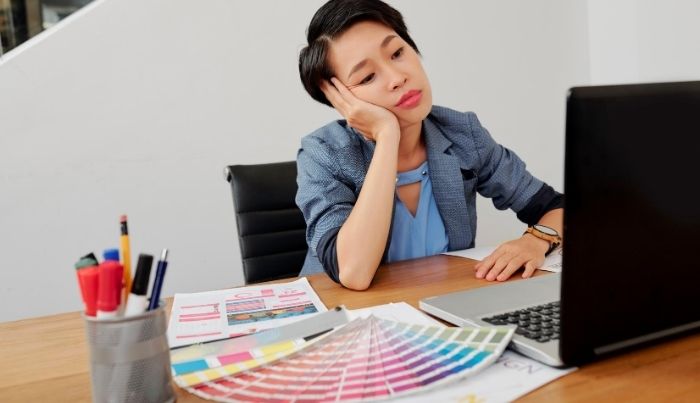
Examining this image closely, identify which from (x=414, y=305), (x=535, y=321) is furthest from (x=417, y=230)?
(x=535, y=321)

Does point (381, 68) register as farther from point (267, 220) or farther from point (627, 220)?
point (627, 220)

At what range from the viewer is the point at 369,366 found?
52 cm

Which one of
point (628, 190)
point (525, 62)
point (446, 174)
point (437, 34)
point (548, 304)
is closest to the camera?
point (628, 190)

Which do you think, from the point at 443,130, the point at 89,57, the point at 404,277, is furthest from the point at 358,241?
the point at 89,57

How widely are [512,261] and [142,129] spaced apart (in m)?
1.44

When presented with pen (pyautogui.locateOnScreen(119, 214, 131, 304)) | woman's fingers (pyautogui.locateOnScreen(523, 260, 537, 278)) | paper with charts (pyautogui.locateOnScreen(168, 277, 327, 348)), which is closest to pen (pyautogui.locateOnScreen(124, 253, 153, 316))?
pen (pyautogui.locateOnScreen(119, 214, 131, 304))

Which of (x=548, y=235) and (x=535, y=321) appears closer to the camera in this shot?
(x=535, y=321)

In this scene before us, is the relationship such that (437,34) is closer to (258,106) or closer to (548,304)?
(258,106)

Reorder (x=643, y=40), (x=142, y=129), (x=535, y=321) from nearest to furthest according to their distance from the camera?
(x=535, y=321) < (x=142, y=129) < (x=643, y=40)

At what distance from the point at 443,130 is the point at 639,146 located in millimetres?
872

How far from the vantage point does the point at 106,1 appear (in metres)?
1.80

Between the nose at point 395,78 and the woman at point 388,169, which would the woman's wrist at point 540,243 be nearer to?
the woman at point 388,169

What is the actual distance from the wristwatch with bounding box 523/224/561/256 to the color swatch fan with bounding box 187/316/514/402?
0.50 m

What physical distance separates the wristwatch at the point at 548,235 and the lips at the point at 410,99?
1.18 feet
